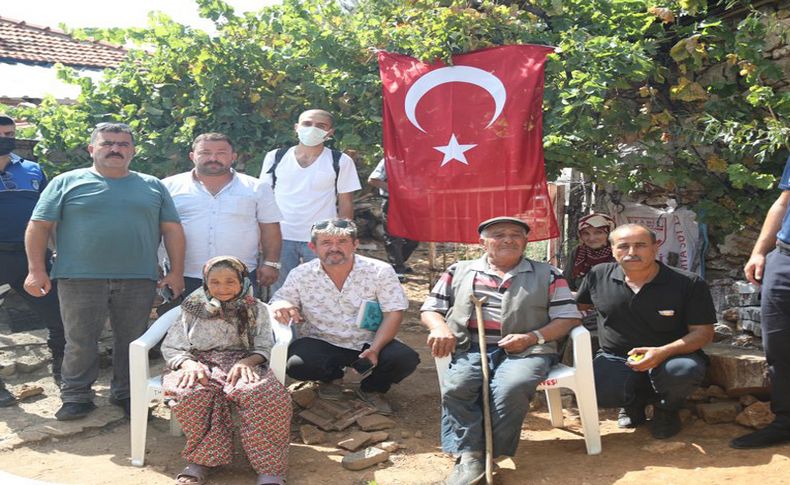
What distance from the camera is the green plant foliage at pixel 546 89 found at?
16.6 feet

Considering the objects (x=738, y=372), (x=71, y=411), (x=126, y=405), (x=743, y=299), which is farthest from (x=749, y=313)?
(x=71, y=411)

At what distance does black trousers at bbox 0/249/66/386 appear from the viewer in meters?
4.80

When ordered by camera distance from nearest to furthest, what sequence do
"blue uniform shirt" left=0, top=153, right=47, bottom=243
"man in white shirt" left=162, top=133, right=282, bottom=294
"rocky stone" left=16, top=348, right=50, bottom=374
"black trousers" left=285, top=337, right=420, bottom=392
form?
"black trousers" left=285, top=337, right=420, bottom=392 → "man in white shirt" left=162, top=133, right=282, bottom=294 → "blue uniform shirt" left=0, top=153, right=47, bottom=243 → "rocky stone" left=16, top=348, right=50, bottom=374

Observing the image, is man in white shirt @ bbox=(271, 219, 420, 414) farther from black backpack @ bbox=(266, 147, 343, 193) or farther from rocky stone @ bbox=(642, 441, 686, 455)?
rocky stone @ bbox=(642, 441, 686, 455)

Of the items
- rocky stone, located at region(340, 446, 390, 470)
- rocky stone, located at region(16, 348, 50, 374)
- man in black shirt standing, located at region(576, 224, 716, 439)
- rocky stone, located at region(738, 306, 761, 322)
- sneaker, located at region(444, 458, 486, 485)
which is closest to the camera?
sneaker, located at region(444, 458, 486, 485)

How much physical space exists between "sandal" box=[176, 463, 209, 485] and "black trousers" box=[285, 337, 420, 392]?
81cm

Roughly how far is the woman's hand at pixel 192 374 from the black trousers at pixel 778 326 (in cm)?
282

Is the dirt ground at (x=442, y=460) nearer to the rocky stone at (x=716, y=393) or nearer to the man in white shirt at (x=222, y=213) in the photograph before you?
the rocky stone at (x=716, y=393)

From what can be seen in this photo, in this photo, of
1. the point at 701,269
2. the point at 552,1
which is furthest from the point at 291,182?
the point at 701,269

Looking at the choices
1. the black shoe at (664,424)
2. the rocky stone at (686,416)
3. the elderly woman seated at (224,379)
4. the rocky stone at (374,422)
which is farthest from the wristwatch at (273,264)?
the rocky stone at (686,416)

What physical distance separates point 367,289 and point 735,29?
3157mm

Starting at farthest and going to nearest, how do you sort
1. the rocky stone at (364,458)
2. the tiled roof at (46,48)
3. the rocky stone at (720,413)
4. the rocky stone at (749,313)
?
the tiled roof at (46,48) → the rocky stone at (749,313) → the rocky stone at (720,413) → the rocky stone at (364,458)

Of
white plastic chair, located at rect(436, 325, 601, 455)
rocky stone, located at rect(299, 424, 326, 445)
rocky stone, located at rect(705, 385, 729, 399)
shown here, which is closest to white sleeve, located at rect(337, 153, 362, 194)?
rocky stone, located at rect(299, 424, 326, 445)

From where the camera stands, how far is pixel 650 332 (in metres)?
4.05
